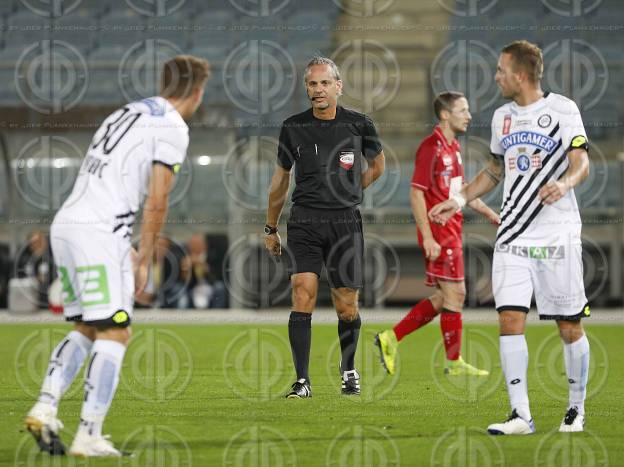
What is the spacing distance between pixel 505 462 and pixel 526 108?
178cm

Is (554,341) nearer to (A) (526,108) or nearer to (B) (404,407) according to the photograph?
(B) (404,407)

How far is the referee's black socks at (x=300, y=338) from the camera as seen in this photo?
23.7 feet

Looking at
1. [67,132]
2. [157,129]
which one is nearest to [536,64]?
[157,129]

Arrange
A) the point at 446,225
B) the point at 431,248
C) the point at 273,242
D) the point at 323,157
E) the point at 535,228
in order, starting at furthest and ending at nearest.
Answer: the point at 446,225 < the point at 431,248 < the point at 273,242 < the point at 323,157 < the point at 535,228

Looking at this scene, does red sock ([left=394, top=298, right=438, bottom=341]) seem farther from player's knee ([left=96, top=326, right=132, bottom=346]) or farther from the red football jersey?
player's knee ([left=96, top=326, right=132, bottom=346])

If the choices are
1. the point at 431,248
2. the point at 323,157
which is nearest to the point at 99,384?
the point at 323,157

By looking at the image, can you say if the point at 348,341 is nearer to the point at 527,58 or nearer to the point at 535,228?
the point at 535,228

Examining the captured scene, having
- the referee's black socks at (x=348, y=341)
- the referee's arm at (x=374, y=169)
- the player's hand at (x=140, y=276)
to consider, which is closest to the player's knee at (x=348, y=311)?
the referee's black socks at (x=348, y=341)

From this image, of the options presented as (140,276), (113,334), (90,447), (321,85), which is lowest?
(90,447)

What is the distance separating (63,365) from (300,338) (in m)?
2.39

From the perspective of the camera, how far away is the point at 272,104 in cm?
1834

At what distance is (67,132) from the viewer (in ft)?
60.2

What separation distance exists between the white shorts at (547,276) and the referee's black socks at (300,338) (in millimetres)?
1826

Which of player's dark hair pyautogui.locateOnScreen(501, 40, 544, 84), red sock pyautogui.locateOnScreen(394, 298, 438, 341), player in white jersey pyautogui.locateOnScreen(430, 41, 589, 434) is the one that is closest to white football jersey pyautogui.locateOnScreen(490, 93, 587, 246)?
player in white jersey pyautogui.locateOnScreen(430, 41, 589, 434)
